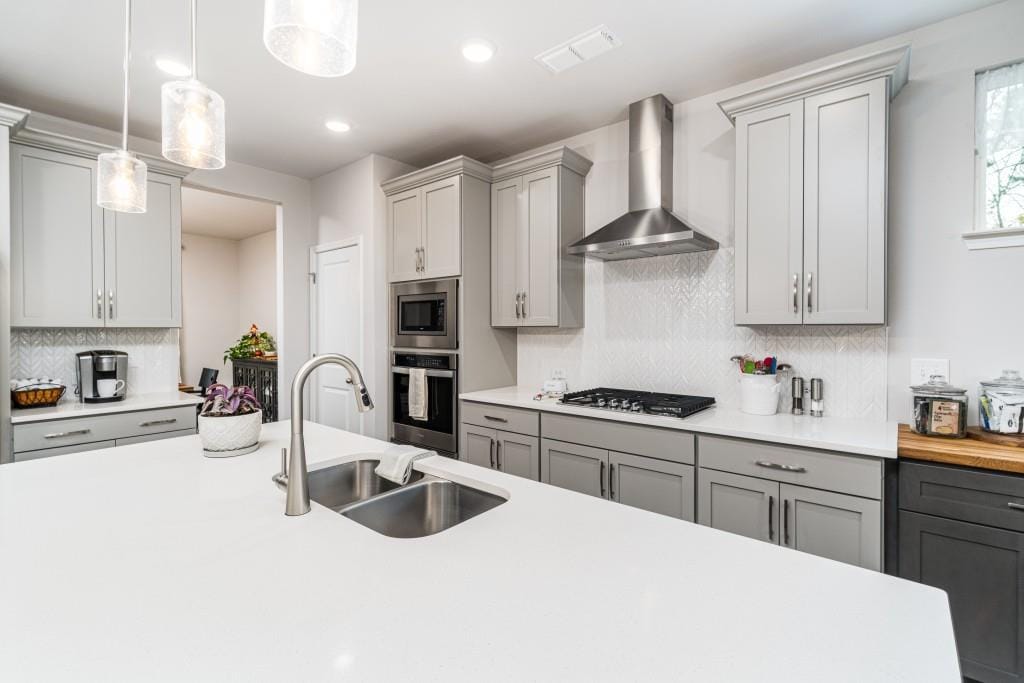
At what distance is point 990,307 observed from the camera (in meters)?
2.04

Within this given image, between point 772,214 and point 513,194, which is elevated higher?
point 513,194

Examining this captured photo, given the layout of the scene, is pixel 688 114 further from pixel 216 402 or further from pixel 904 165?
pixel 216 402

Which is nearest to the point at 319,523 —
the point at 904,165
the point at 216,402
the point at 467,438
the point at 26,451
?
the point at 216,402

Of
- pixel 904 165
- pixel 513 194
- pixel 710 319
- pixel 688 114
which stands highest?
pixel 688 114

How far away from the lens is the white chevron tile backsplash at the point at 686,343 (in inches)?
92.7

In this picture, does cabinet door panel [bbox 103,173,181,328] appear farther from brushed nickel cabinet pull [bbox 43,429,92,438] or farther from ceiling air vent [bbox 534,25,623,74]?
ceiling air vent [bbox 534,25,623,74]

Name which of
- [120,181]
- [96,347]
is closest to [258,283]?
[96,347]

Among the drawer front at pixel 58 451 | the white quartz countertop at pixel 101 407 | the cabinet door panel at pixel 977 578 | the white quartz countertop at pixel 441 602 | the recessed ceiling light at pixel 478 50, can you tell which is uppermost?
the recessed ceiling light at pixel 478 50

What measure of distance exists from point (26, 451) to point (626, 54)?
12.1ft

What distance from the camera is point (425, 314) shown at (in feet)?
11.4

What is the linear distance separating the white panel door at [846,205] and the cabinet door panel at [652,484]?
93 cm

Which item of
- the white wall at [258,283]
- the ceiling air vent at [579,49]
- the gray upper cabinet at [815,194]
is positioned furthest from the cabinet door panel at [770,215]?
the white wall at [258,283]

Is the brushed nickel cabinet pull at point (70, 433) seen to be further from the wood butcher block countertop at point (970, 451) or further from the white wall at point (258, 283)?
the white wall at point (258, 283)

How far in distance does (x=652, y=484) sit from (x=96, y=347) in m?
3.66
